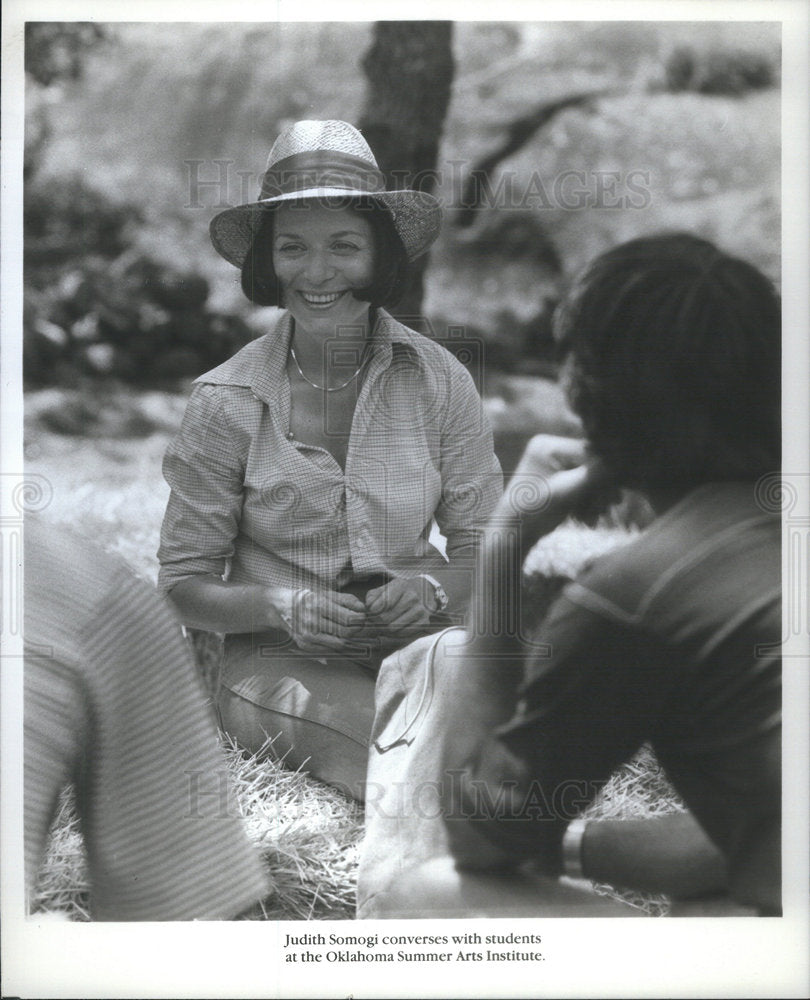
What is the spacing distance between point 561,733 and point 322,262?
1505 mm

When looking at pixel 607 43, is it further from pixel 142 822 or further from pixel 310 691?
pixel 142 822

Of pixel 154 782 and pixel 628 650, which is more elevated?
pixel 628 650

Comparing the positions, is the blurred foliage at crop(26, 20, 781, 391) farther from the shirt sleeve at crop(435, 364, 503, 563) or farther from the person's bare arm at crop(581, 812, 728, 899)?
the person's bare arm at crop(581, 812, 728, 899)

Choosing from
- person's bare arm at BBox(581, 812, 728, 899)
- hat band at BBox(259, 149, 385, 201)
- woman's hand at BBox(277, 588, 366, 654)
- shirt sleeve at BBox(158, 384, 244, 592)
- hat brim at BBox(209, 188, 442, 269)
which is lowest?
person's bare arm at BBox(581, 812, 728, 899)

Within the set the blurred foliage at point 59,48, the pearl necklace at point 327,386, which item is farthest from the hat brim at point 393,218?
the blurred foliage at point 59,48

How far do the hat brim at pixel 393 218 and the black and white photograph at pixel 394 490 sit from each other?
1 cm

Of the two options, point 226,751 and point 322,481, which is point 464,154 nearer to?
point 322,481

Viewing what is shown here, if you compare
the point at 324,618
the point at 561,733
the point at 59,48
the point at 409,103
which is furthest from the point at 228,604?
the point at 59,48

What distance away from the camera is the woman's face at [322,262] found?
11.8 feet

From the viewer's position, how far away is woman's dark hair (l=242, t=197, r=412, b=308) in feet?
11.8

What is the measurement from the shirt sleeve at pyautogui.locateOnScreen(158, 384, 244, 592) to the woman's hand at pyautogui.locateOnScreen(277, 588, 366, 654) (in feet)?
0.84

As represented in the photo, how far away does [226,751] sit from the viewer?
365cm

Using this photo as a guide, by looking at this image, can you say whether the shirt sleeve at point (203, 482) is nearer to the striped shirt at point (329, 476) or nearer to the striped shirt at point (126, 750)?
the striped shirt at point (329, 476)

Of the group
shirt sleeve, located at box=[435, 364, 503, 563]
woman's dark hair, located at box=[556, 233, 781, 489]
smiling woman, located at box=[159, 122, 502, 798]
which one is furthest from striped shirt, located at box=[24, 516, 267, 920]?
woman's dark hair, located at box=[556, 233, 781, 489]
